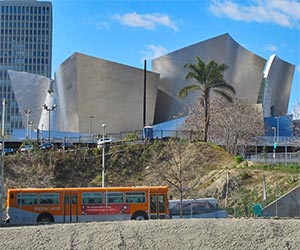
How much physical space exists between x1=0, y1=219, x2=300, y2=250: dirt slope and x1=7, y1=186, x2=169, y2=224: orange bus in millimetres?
11809

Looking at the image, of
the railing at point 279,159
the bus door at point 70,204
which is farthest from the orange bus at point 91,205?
the railing at point 279,159

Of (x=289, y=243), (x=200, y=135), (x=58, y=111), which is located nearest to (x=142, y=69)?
(x=58, y=111)

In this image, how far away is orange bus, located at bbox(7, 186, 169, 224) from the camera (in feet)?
95.0

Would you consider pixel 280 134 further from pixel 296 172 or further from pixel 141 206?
pixel 141 206

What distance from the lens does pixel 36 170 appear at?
1868 inches

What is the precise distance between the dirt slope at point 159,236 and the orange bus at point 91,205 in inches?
465

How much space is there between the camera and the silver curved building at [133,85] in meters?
81.4

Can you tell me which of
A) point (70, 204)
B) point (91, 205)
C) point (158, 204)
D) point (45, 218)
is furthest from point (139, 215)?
point (45, 218)

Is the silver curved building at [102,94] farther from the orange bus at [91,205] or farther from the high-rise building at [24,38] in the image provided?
the high-rise building at [24,38]

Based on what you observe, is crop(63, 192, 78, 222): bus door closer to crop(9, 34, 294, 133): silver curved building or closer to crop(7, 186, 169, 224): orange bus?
crop(7, 186, 169, 224): orange bus

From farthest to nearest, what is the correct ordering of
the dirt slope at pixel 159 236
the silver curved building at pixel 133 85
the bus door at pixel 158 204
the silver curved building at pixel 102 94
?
the silver curved building at pixel 133 85 < the silver curved building at pixel 102 94 < the bus door at pixel 158 204 < the dirt slope at pixel 159 236

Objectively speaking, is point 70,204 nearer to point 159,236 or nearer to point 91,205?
point 91,205

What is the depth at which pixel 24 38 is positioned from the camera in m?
143

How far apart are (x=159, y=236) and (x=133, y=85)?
66897 millimetres
